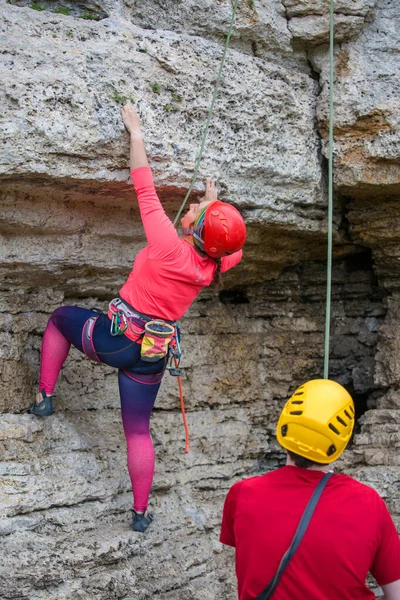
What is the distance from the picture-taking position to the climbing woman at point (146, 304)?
154 inches

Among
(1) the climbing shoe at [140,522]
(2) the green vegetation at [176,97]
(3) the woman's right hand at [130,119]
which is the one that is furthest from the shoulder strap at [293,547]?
(2) the green vegetation at [176,97]

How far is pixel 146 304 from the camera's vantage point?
408 cm

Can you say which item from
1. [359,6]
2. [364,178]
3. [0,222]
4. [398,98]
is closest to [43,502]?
[0,222]

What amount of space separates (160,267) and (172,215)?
2.87 ft

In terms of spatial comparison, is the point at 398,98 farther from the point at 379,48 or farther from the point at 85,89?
the point at 85,89

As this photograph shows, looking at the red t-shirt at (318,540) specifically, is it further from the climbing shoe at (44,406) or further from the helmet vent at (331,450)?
the climbing shoe at (44,406)

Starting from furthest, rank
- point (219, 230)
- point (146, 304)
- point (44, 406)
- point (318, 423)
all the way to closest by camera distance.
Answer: point (44, 406) < point (146, 304) < point (219, 230) < point (318, 423)

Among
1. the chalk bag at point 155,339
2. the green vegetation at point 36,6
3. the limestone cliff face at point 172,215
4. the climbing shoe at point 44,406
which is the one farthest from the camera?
the climbing shoe at point 44,406

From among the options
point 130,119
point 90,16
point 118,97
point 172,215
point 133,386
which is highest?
point 90,16

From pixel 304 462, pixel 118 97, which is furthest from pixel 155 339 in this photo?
pixel 304 462

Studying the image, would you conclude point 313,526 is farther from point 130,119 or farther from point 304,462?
point 130,119

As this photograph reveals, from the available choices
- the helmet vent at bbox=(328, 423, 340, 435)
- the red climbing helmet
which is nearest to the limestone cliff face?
the red climbing helmet

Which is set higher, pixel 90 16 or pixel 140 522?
pixel 90 16

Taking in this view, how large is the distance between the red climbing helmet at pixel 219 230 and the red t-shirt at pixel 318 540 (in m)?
1.64
